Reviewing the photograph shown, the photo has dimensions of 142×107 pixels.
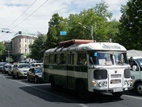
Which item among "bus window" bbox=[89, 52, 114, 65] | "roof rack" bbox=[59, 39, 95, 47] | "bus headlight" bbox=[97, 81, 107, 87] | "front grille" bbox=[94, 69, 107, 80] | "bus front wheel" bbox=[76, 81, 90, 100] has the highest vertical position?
"roof rack" bbox=[59, 39, 95, 47]

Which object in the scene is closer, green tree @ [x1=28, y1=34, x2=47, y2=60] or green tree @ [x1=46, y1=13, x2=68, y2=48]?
green tree @ [x1=46, y1=13, x2=68, y2=48]

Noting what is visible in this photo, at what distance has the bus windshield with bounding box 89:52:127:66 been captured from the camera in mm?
12070

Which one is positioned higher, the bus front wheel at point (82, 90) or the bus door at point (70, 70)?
the bus door at point (70, 70)

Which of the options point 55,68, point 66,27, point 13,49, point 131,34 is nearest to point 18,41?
point 13,49

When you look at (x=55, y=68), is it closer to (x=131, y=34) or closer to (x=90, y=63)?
(x=90, y=63)

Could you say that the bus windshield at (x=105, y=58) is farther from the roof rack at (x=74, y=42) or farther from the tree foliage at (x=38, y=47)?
the tree foliage at (x=38, y=47)

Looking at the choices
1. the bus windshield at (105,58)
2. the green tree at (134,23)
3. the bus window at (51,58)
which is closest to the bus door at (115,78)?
the bus windshield at (105,58)

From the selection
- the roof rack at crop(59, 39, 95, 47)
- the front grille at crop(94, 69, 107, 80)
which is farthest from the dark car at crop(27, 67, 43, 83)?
the front grille at crop(94, 69, 107, 80)

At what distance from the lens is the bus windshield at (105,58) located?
12.1m

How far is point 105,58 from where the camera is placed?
39.9 ft

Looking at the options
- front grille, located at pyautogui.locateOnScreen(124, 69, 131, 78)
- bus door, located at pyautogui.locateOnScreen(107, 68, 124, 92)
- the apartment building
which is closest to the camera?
bus door, located at pyautogui.locateOnScreen(107, 68, 124, 92)

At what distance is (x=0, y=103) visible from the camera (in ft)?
40.5

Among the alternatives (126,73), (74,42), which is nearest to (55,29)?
(74,42)

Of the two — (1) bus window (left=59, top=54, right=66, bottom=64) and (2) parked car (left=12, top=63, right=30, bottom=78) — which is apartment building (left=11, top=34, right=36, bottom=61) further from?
(1) bus window (left=59, top=54, right=66, bottom=64)
